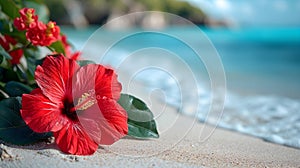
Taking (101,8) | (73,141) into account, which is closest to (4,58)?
(73,141)

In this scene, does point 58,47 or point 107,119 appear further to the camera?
point 58,47

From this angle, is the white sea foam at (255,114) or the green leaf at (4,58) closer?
the green leaf at (4,58)

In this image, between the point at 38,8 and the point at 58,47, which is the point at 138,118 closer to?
the point at 58,47

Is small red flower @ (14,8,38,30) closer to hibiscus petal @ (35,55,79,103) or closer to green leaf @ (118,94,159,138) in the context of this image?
hibiscus petal @ (35,55,79,103)

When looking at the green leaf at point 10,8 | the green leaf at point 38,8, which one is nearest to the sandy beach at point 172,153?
the green leaf at point 10,8

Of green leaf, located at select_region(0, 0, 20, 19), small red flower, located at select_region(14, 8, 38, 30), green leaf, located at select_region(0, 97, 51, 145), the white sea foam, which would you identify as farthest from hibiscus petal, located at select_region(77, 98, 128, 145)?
the white sea foam

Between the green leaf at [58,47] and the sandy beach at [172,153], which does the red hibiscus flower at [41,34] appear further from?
the sandy beach at [172,153]

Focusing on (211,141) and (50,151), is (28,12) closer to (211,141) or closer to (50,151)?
(50,151)

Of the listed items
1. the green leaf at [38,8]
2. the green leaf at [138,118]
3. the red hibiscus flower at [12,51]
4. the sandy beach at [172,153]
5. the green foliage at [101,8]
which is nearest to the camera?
the sandy beach at [172,153]
